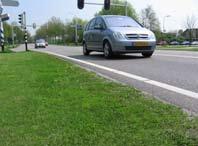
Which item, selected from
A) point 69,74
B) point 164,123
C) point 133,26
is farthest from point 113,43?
point 164,123

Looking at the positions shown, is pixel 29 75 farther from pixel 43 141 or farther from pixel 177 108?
pixel 43 141

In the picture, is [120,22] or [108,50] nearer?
[108,50]

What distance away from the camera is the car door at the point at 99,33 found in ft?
53.7

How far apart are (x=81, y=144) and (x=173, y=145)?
0.84 metres

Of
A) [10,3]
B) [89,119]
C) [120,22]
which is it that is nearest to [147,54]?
[120,22]

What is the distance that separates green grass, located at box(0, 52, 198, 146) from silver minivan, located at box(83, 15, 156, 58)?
7794 mm

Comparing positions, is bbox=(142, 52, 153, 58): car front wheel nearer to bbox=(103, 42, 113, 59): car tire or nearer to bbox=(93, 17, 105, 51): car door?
bbox=(103, 42, 113, 59): car tire

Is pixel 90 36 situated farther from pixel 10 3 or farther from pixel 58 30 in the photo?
pixel 58 30

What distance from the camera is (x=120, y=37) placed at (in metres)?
15.2

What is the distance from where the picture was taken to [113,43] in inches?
601

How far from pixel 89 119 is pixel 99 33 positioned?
1178 cm

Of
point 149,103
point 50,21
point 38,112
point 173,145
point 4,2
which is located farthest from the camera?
point 50,21

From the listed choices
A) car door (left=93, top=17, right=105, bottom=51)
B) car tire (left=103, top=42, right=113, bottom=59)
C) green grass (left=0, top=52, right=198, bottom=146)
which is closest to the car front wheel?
car tire (left=103, top=42, right=113, bottom=59)

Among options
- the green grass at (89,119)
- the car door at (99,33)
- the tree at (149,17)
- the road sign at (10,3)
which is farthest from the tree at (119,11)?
the green grass at (89,119)
